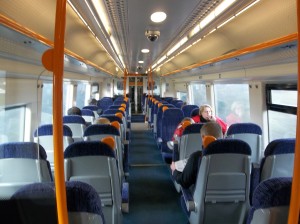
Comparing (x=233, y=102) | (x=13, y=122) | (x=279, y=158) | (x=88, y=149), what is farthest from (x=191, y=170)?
→ (x=233, y=102)

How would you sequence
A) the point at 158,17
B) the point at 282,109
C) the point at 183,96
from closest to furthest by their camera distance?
the point at 158,17
the point at 282,109
the point at 183,96

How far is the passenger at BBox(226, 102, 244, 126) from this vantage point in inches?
266

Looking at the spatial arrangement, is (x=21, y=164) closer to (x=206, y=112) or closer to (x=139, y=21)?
(x=139, y=21)

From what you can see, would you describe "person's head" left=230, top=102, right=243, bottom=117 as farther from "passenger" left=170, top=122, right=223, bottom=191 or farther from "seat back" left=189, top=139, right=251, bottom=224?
"seat back" left=189, top=139, right=251, bottom=224

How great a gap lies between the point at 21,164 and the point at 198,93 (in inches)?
397

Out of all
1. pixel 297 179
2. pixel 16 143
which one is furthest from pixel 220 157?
pixel 16 143

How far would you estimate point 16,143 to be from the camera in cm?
201

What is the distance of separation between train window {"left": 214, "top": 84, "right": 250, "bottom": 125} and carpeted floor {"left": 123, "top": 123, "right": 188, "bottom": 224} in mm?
2287

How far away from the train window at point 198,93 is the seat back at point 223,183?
754 cm

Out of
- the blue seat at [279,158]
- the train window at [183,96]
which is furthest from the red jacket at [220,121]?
the train window at [183,96]

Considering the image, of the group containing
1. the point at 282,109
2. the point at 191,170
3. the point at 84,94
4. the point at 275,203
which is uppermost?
the point at 84,94

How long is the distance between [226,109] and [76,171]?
21.0ft

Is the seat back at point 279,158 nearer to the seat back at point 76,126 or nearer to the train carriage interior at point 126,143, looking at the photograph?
the train carriage interior at point 126,143

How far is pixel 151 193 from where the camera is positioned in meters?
A: 4.87
